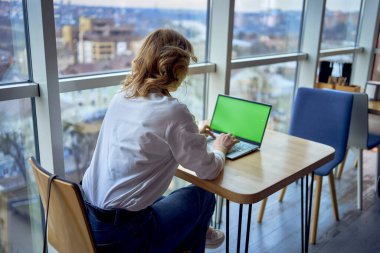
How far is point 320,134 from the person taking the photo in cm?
239

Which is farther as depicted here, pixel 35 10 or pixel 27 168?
pixel 27 168

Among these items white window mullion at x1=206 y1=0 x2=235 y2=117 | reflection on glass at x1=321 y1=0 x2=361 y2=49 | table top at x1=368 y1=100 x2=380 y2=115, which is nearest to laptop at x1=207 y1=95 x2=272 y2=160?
white window mullion at x1=206 y1=0 x2=235 y2=117

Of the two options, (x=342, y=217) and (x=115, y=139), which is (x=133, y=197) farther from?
(x=342, y=217)

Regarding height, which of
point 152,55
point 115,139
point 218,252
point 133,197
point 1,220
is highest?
point 152,55

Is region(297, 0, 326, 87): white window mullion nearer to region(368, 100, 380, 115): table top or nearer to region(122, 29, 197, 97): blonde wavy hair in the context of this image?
region(368, 100, 380, 115): table top

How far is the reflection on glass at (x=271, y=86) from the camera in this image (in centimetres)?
290

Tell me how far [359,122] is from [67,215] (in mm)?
2138

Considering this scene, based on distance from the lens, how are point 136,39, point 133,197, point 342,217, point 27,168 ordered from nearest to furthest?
point 133,197
point 27,168
point 136,39
point 342,217

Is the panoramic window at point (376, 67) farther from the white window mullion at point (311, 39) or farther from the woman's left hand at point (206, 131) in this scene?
the woman's left hand at point (206, 131)

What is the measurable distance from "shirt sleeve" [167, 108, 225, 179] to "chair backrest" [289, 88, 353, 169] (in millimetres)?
1223

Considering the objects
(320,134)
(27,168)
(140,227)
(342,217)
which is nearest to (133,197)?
(140,227)

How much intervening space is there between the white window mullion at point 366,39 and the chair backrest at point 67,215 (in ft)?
12.4

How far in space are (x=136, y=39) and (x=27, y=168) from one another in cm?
93

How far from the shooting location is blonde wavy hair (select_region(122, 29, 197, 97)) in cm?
135
